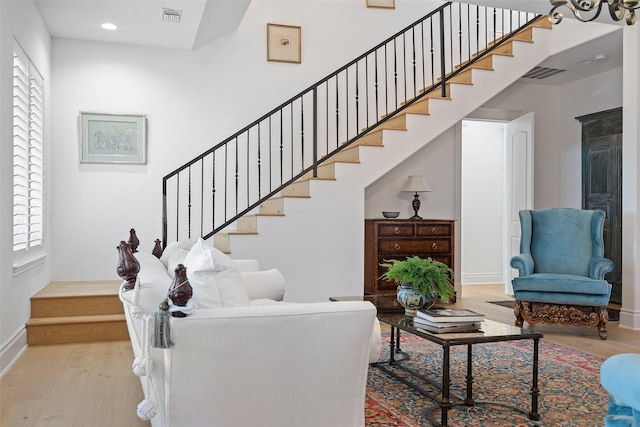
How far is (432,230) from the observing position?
628 centimetres

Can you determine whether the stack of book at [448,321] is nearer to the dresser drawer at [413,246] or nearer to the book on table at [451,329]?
the book on table at [451,329]

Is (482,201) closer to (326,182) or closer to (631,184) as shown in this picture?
(631,184)

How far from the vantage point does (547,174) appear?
7.39 m

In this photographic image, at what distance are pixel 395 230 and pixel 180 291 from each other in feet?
14.4

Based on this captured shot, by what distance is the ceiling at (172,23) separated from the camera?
4.73m

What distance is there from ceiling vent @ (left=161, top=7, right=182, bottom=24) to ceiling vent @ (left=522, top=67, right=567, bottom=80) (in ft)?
14.3

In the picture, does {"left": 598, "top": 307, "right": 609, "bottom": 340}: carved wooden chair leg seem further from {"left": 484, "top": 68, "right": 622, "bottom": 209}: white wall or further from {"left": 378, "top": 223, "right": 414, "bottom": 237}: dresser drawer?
{"left": 484, "top": 68, "right": 622, "bottom": 209}: white wall

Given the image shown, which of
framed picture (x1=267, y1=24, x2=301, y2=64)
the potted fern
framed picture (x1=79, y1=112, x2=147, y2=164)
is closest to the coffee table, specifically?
the potted fern

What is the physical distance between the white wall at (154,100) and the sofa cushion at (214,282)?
3.91m

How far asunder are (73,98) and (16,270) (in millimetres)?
2494

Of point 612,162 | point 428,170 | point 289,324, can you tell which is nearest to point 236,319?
point 289,324

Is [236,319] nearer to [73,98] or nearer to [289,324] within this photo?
[289,324]

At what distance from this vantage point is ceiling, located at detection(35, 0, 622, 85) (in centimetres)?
473

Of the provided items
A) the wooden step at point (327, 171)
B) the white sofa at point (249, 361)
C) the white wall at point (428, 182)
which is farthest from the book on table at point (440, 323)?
the white wall at point (428, 182)
